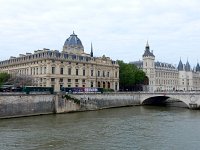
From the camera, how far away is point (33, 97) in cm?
5594

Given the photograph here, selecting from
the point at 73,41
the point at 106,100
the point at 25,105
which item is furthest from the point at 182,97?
the point at 73,41

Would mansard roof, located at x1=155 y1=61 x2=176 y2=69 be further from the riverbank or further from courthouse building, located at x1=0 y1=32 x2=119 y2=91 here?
the riverbank

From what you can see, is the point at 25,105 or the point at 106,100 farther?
the point at 106,100

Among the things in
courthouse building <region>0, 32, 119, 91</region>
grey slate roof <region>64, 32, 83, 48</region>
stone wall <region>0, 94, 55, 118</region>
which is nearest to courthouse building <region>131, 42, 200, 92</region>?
courthouse building <region>0, 32, 119, 91</region>

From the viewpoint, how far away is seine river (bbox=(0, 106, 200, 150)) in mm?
31203

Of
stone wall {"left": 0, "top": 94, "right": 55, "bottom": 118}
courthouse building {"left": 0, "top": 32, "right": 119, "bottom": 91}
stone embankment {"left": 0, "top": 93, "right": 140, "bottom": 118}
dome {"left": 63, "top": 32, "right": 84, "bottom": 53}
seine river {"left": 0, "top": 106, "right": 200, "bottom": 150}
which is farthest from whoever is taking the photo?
dome {"left": 63, "top": 32, "right": 84, "bottom": 53}

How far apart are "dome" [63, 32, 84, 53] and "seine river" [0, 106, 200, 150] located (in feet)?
171

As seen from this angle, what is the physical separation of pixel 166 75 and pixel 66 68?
7574 centimetres

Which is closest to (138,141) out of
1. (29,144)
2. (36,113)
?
(29,144)

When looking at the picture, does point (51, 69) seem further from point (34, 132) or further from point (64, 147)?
point (64, 147)

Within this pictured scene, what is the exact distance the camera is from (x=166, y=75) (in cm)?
14988

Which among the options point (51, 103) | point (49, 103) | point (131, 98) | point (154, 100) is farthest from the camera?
point (154, 100)

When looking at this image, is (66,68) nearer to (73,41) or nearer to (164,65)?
(73,41)

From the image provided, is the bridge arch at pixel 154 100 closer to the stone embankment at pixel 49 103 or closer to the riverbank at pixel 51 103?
the riverbank at pixel 51 103
